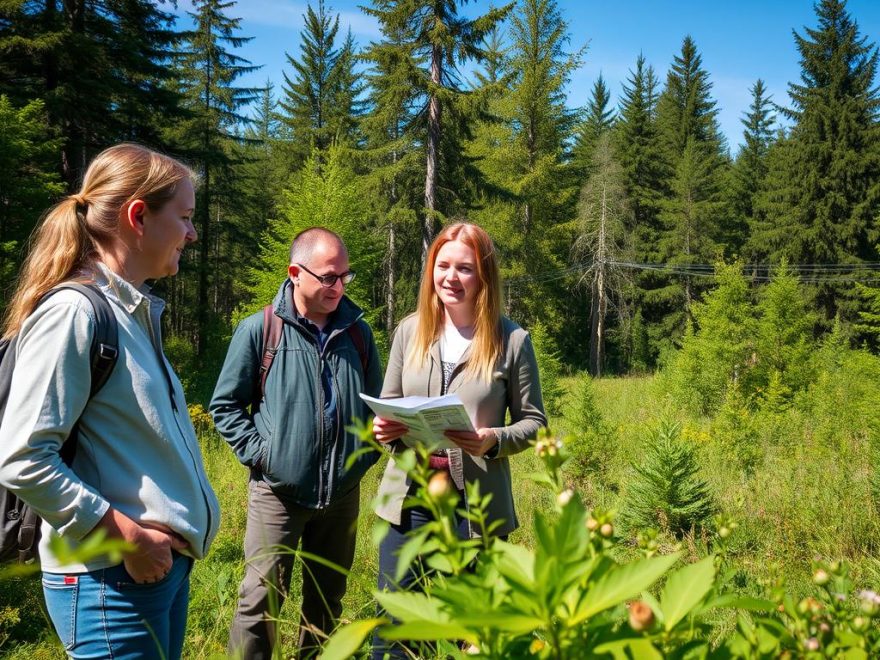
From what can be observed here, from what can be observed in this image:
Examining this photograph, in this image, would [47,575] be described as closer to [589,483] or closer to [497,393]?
[497,393]

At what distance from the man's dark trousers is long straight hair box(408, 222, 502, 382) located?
2.48 feet

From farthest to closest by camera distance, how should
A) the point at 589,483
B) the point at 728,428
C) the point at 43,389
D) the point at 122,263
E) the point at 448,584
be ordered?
the point at 728,428 < the point at 589,483 < the point at 122,263 < the point at 43,389 < the point at 448,584

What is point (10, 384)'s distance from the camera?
1433 millimetres

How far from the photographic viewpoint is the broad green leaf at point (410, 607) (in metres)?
0.62

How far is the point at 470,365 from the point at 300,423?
733mm

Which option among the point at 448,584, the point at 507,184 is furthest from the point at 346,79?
the point at 448,584

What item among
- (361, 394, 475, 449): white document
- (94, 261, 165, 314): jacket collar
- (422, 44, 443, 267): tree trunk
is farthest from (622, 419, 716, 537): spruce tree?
(422, 44, 443, 267): tree trunk

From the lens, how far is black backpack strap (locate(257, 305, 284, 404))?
274 centimetres

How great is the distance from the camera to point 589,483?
26.0ft

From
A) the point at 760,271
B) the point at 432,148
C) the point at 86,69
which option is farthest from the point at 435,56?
the point at 760,271

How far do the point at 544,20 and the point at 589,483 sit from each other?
22.2 metres

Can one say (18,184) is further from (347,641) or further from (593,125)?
(593,125)

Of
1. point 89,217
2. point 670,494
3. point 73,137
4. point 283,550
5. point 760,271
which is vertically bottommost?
point 670,494

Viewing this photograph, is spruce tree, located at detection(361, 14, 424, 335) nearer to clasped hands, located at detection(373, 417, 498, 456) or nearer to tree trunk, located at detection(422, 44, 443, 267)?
tree trunk, located at detection(422, 44, 443, 267)
